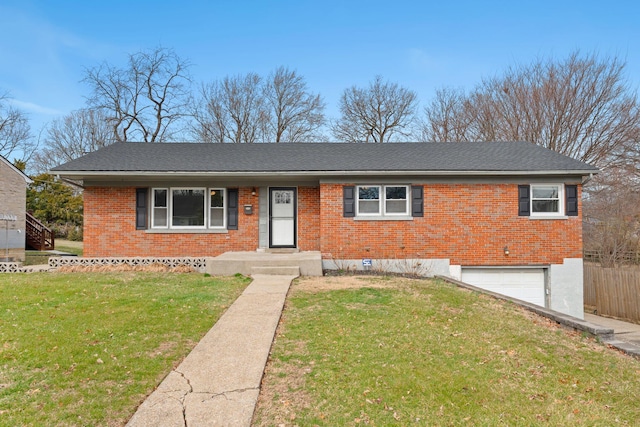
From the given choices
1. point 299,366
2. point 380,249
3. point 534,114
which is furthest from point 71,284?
point 534,114

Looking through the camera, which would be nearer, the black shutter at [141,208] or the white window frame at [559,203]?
the white window frame at [559,203]

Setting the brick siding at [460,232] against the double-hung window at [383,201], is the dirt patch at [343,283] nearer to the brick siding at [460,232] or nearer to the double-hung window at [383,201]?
the brick siding at [460,232]

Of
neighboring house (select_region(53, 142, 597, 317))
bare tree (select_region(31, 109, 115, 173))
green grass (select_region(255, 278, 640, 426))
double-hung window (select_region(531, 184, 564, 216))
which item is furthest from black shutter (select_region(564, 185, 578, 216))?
bare tree (select_region(31, 109, 115, 173))

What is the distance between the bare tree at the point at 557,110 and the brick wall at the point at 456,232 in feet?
49.4

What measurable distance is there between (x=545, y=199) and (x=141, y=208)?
41.5 ft

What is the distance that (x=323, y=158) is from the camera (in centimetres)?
1243

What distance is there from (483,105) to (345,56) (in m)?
11.5

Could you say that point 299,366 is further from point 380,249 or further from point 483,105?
point 483,105

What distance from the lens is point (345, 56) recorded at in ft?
73.3

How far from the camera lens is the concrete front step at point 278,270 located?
9.82 metres

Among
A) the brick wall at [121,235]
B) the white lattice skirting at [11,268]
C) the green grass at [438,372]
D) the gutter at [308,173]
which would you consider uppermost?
the gutter at [308,173]

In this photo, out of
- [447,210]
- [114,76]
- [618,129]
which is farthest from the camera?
[114,76]

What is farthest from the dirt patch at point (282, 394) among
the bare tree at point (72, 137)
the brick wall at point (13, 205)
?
the bare tree at point (72, 137)

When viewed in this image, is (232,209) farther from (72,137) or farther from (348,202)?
(72,137)
